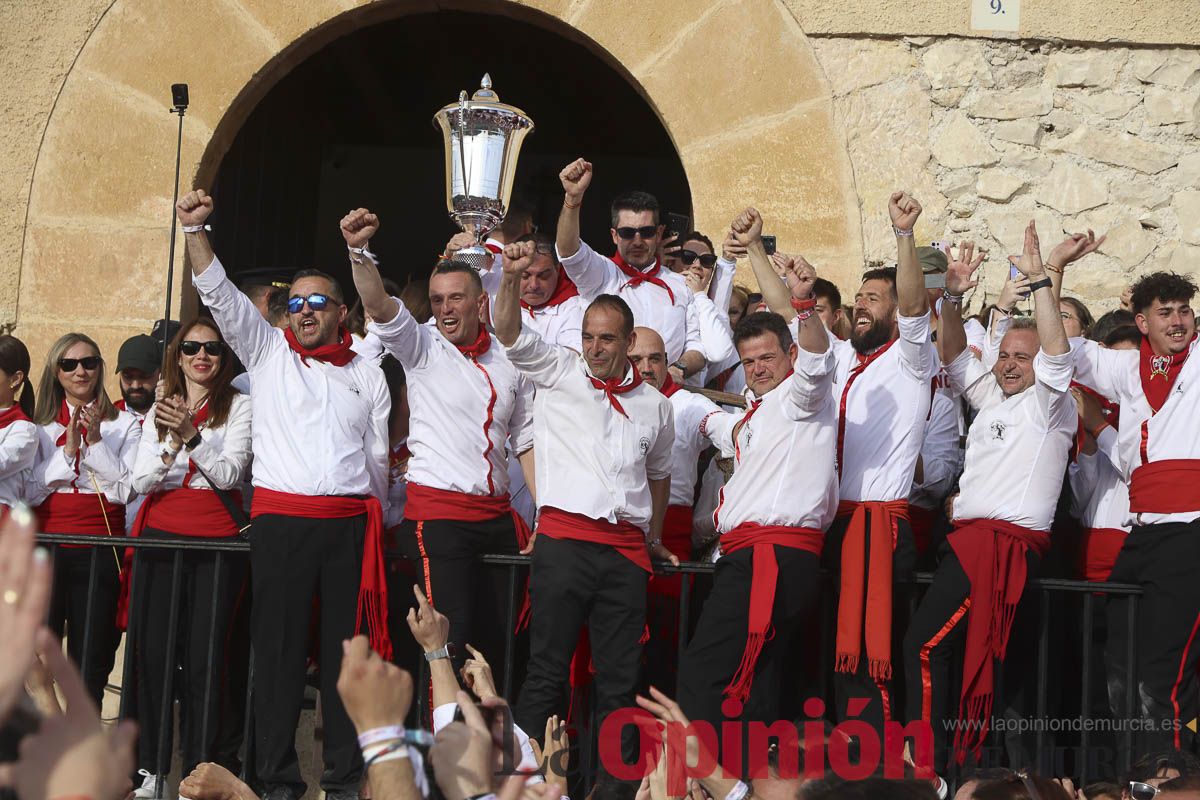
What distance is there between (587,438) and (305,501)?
108cm

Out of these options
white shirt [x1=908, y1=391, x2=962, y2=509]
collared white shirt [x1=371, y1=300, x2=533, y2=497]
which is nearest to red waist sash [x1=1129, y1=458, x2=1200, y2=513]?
white shirt [x1=908, y1=391, x2=962, y2=509]

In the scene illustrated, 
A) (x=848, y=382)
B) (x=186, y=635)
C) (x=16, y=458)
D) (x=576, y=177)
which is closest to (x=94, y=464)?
(x=16, y=458)

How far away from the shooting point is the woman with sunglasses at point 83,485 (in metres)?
6.11

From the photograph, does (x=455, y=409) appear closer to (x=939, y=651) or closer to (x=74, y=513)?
(x=74, y=513)

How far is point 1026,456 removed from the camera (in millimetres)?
5656

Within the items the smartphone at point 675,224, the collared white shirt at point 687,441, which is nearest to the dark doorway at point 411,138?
the smartphone at point 675,224

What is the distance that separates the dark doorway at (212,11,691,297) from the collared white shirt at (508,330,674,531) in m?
5.22

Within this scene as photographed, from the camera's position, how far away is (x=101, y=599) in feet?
20.1

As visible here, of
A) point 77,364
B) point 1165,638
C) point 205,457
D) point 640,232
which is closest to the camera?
point 1165,638

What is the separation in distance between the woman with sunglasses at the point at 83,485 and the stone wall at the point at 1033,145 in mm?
3894

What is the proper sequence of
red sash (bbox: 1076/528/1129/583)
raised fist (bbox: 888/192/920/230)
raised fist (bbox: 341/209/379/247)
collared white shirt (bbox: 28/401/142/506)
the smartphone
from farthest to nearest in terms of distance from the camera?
1. the smartphone
2. collared white shirt (bbox: 28/401/142/506)
3. red sash (bbox: 1076/528/1129/583)
4. raised fist (bbox: 888/192/920/230)
5. raised fist (bbox: 341/209/379/247)

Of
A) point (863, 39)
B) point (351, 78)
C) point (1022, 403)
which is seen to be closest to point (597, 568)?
point (1022, 403)

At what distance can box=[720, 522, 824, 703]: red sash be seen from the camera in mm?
5395

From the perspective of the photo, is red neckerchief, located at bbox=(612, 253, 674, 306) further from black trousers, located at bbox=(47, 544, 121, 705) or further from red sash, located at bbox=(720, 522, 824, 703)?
black trousers, located at bbox=(47, 544, 121, 705)
